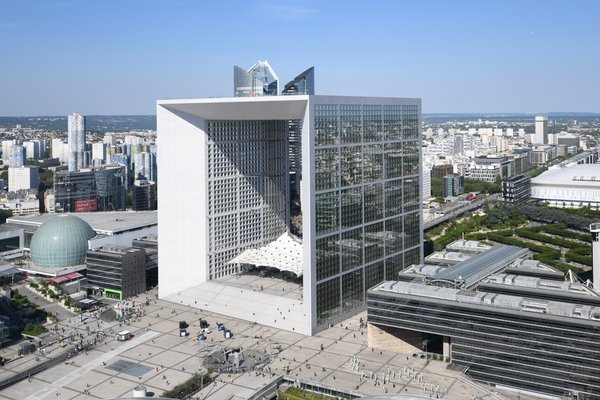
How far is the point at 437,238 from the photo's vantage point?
9406 centimetres

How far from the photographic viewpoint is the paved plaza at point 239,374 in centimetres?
4428

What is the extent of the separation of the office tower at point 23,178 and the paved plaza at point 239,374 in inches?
3596

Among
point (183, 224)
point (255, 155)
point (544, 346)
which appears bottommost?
point (544, 346)

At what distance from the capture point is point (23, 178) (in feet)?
460

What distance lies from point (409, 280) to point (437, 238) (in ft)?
131

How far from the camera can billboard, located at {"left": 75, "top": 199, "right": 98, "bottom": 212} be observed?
116625 millimetres

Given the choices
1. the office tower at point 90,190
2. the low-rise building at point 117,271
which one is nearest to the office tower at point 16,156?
the office tower at point 90,190

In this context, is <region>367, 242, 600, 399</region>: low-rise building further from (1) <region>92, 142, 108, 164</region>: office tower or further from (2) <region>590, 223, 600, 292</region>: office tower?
(1) <region>92, 142, 108, 164</region>: office tower

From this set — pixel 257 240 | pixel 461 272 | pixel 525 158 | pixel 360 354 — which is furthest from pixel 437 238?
pixel 525 158

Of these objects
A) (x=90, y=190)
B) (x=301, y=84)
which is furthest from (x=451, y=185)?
(x=301, y=84)

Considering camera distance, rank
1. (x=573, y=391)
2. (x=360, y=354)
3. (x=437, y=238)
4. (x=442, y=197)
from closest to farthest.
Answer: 1. (x=573, y=391)
2. (x=360, y=354)
3. (x=437, y=238)
4. (x=442, y=197)

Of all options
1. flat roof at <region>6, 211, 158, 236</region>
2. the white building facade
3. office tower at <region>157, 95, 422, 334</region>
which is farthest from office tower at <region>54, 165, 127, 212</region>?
the white building facade

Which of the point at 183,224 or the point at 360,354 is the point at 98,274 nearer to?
the point at 183,224

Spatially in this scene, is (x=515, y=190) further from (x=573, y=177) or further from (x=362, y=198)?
(x=362, y=198)
